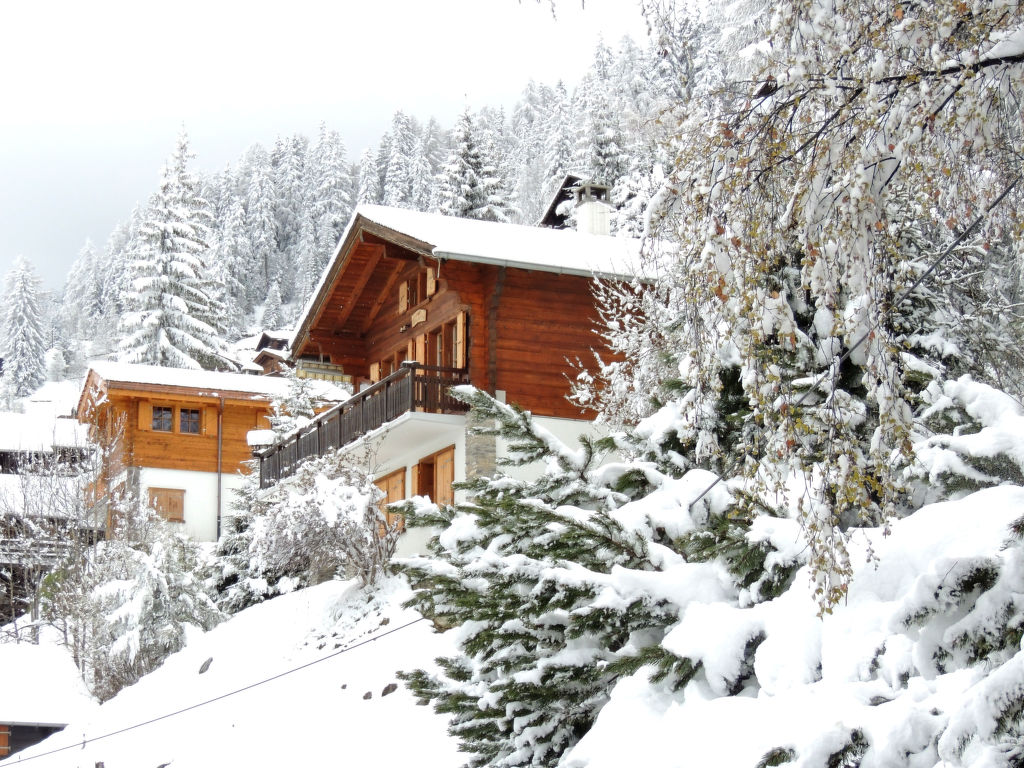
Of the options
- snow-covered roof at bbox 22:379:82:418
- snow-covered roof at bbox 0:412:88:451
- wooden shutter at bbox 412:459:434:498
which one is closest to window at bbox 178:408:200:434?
snow-covered roof at bbox 0:412:88:451

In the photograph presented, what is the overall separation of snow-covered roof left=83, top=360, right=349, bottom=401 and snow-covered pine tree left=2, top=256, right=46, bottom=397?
56623 mm

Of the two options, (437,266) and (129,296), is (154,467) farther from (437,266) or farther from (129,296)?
(437,266)

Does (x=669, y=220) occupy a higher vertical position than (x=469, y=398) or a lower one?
higher

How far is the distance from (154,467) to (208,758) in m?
25.8

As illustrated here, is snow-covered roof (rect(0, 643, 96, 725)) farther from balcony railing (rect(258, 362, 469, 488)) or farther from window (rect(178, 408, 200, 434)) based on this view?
window (rect(178, 408, 200, 434))

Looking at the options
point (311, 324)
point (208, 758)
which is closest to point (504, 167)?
point (311, 324)

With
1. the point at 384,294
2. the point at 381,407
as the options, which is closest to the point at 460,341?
the point at 381,407

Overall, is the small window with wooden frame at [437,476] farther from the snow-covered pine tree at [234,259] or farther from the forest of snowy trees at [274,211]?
the snow-covered pine tree at [234,259]

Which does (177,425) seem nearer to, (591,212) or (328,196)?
(591,212)

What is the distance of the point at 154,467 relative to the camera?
41.6 metres

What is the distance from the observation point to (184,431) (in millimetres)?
42625

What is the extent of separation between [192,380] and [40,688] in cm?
2054

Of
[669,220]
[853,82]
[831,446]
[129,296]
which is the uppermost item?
[129,296]

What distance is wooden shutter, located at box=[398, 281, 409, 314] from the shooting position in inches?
1065
